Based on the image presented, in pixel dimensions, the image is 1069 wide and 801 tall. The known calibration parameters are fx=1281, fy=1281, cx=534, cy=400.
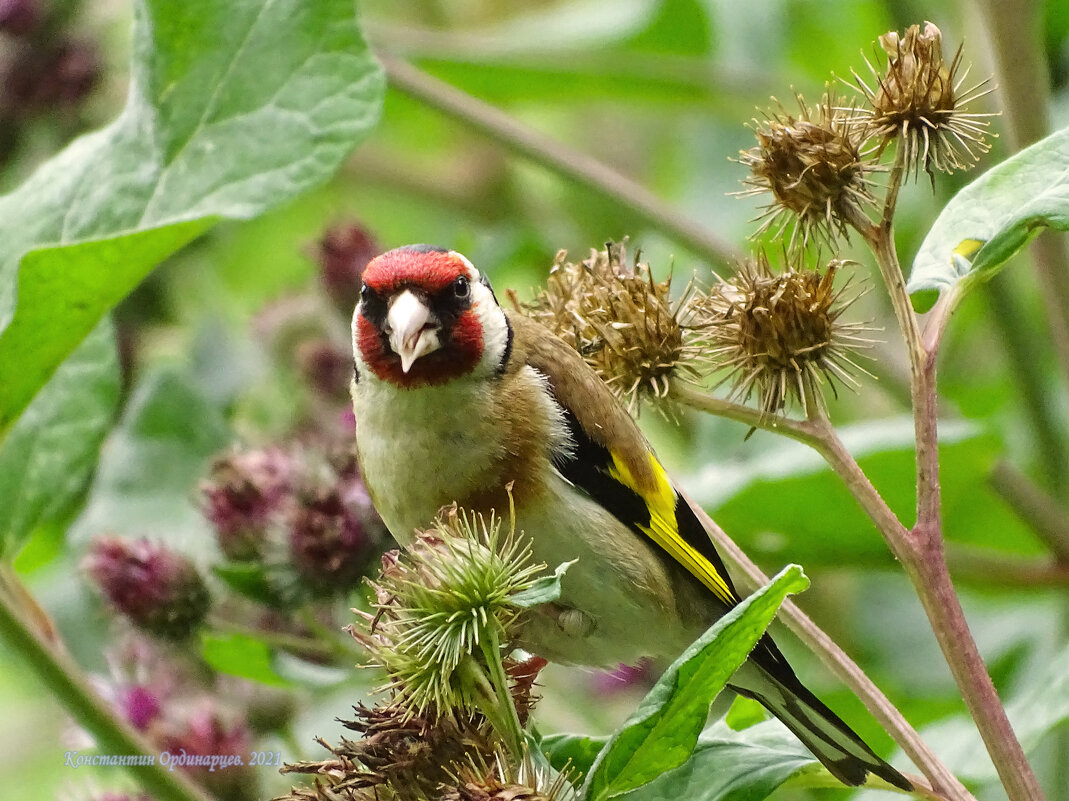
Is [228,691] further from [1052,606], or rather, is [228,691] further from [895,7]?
[895,7]

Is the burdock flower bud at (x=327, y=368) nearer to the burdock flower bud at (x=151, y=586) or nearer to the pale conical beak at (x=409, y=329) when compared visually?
the burdock flower bud at (x=151, y=586)

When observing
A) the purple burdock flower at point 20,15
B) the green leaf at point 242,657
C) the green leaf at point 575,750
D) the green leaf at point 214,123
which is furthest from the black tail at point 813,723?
the purple burdock flower at point 20,15

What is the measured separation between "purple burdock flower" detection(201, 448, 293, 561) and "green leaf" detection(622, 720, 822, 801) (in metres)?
1.08

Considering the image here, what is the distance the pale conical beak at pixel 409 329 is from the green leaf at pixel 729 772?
0.75 m

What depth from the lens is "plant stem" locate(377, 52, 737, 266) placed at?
297cm

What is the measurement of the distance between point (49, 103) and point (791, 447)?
2.21 metres

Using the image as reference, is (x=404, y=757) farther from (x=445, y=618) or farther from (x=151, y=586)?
(x=151, y=586)

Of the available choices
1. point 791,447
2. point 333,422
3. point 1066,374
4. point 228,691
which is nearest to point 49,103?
point 333,422

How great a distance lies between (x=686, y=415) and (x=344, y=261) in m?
1.07

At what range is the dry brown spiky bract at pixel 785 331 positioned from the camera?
5.53ft

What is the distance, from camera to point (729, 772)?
1.56 meters

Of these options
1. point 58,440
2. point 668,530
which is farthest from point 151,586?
point 668,530

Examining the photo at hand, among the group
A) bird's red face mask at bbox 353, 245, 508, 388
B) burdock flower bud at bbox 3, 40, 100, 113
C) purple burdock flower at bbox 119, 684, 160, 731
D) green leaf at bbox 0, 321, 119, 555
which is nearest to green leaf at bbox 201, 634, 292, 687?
purple burdock flower at bbox 119, 684, 160, 731

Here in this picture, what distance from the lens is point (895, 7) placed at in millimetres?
3049
